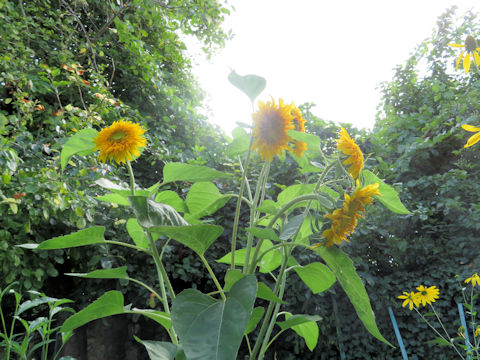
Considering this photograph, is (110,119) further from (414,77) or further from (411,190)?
(414,77)

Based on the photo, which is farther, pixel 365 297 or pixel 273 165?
pixel 273 165

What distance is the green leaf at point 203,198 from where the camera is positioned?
0.60 meters

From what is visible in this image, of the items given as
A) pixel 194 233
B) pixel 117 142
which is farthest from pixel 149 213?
pixel 117 142

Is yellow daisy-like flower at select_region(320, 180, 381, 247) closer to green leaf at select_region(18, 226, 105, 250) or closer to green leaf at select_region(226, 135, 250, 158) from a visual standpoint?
green leaf at select_region(226, 135, 250, 158)

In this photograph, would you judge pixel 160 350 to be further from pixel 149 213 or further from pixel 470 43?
pixel 470 43

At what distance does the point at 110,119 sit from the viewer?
2537mm

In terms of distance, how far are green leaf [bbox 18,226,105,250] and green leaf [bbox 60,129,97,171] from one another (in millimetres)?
132

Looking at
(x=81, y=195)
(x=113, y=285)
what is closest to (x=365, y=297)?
(x=81, y=195)

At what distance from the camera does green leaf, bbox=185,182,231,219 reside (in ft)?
1.97

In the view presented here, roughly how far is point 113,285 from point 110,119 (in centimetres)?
136

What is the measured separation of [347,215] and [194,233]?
0.78 feet

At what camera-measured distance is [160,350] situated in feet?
1.44

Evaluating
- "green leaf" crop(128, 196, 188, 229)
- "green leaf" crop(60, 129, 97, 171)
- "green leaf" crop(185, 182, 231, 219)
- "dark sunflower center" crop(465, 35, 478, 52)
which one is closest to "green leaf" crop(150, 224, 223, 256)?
"green leaf" crop(128, 196, 188, 229)

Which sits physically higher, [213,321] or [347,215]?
[347,215]
